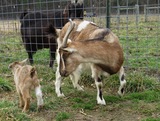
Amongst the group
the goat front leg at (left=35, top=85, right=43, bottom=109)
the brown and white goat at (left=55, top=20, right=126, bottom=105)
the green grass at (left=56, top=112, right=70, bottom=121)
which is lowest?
the green grass at (left=56, top=112, right=70, bottom=121)

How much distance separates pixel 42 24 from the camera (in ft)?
21.1

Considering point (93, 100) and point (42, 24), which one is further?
point (42, 24)

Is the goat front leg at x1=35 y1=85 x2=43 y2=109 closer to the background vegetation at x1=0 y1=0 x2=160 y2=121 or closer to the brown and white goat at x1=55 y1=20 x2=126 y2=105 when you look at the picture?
the background vegetation at x1=0 y1=0 x2=160 y2=121

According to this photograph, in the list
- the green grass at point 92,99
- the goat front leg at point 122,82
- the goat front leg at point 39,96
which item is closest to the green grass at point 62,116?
the green grass at point 92,99

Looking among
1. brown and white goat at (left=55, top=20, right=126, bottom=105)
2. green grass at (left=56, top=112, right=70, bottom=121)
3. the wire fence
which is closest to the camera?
green grass at (left=56, top=112, right=70, bottom=121)

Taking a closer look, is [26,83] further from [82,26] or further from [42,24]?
[42,24]

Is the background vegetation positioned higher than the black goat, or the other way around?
the black goat

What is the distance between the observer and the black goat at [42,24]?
6270mm

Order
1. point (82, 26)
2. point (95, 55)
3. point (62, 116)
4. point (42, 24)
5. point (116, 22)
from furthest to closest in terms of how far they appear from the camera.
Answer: point (116, 22)
point (42, 24)
point (82, 26)
point (95, 55)
point (62, 116)

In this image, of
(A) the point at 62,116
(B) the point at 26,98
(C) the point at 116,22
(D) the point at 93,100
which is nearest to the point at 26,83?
(B) the point at 26,98

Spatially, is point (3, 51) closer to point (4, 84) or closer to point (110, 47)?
point (4, 84)

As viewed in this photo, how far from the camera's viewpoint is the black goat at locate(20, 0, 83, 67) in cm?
627

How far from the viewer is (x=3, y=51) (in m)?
8.34

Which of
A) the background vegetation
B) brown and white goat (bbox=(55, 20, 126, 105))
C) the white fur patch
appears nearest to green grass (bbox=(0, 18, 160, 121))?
the background vegetation
